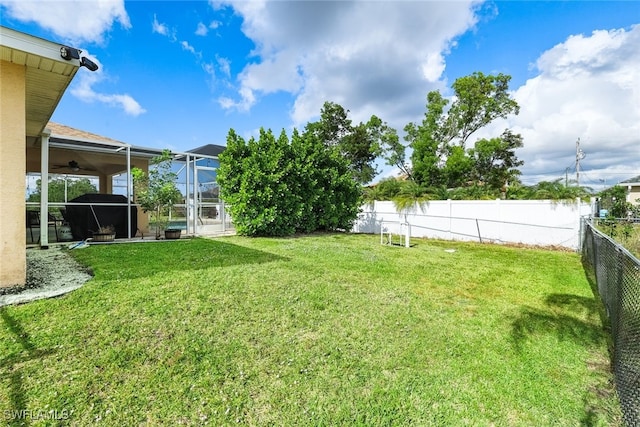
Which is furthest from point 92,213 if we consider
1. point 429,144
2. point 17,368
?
point 429,144

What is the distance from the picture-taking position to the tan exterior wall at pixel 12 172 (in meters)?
4.11

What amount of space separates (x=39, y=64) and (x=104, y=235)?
19.9 feet

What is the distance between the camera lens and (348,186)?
43.8 ft

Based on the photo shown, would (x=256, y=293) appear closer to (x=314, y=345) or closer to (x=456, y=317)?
(x=314, y=345)

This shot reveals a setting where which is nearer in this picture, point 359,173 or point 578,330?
point 578,330

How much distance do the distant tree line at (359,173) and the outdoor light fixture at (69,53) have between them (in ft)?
20.9

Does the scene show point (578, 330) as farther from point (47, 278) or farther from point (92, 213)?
point (92, 213)

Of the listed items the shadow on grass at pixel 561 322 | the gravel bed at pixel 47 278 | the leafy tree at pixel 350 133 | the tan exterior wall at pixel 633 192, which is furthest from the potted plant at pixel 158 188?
the tan exterior wall at pixel 633 192

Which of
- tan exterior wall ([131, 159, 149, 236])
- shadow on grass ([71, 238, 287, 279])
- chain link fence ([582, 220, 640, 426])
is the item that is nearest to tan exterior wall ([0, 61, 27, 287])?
shadow on grass ([71, 238, 287, 279])

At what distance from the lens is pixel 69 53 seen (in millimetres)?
4125

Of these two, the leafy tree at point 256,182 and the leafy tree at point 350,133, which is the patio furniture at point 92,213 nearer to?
the leafy tree at point 256,182

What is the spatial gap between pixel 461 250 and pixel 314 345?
25.4ft

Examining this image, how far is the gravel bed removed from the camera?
151 inches

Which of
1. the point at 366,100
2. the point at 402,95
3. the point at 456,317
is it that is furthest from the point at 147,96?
the point at 456,317
